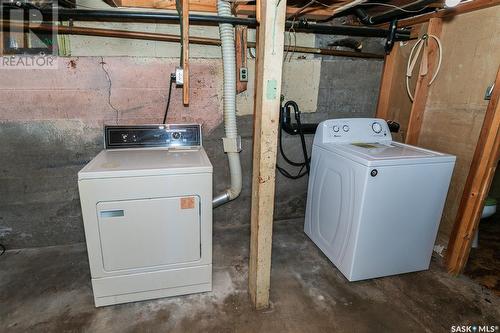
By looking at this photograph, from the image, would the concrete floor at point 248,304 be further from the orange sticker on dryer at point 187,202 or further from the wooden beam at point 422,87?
the wooden beam at point 422,87

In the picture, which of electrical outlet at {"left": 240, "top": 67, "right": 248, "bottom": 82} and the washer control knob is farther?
the washer control knob

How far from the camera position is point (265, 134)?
1.48m

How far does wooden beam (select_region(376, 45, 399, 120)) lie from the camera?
2609 millimetres

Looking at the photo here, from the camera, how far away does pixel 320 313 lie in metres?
1.73

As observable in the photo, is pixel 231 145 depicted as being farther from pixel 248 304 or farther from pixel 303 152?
pixel 248 304

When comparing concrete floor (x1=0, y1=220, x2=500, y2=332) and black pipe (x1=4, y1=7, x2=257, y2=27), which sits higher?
black pipe (x1=4, y1=7, x2=257, y2=27)

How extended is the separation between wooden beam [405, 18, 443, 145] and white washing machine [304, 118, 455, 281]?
248mm

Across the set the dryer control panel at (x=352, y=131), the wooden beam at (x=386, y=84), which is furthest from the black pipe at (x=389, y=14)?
the dryer control panel at (x=352, y=131)

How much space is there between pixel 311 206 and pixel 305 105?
93 centimetres

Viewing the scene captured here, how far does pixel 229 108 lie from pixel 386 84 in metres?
1.59

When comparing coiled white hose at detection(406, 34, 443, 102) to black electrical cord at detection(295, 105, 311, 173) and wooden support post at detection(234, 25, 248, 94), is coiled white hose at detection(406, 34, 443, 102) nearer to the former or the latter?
black electrical cord at detection(295, 105, 311, 173)

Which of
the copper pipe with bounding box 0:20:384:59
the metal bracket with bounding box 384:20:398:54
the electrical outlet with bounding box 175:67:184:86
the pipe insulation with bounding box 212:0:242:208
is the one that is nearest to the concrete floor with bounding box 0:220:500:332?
the pipe insulation with bounding box 212:0:242:208

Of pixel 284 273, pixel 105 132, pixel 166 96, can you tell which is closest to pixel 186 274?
pixel 284 273

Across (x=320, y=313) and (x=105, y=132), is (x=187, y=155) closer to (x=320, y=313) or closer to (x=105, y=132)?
(x=105, y=132)
